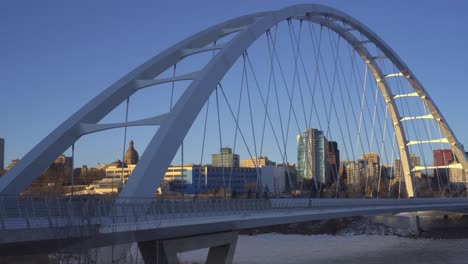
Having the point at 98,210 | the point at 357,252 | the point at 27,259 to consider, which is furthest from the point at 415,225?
the point at 27,259

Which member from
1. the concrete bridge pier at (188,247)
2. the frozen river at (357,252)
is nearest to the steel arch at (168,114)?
the concrete bridge pier at (188,247)

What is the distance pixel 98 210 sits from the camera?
53.5 ft

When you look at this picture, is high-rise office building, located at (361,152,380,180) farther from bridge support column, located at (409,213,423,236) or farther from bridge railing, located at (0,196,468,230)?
bridge railing, located at (0,196,468,230)

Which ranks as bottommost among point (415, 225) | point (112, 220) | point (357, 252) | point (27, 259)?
point (357, 252)

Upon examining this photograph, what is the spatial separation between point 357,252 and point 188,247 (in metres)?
24.0

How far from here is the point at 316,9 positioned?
121 ft

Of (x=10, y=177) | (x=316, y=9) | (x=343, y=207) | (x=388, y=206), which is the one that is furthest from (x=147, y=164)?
(x=388, y=206)

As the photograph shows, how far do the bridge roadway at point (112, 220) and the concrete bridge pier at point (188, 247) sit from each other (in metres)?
0.45

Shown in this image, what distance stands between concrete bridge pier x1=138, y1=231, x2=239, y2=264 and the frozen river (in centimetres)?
1097

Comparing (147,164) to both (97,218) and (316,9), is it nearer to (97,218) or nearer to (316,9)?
(97,218)

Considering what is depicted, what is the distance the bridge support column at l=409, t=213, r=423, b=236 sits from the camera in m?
59.1

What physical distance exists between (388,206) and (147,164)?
24.3 metres

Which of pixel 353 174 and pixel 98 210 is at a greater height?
pixel 353 174

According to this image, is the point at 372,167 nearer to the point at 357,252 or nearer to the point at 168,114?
the point at 357,252
